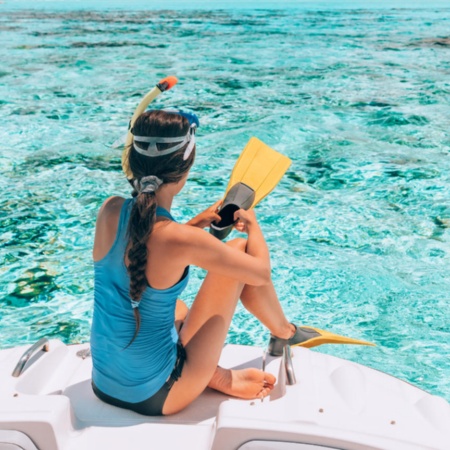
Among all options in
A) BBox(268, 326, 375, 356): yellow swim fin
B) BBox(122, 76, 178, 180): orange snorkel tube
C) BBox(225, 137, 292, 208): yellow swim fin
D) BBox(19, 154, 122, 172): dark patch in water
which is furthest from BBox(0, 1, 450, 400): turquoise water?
BBox(122, 76, 178, 180): orange snorkel tube

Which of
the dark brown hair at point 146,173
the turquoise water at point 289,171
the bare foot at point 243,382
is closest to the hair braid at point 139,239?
the dark brown hair at point 146,173

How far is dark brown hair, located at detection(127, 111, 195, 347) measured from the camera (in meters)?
1.82

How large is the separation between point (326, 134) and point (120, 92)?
120 inches

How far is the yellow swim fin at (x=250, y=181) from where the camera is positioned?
2.28 m

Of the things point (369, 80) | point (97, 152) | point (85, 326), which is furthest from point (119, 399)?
point (369, 80)

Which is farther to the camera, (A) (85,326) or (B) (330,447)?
(A) (85,326)

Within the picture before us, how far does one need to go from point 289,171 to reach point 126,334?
4.00 m

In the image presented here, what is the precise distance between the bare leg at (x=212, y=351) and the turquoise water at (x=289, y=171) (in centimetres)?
138

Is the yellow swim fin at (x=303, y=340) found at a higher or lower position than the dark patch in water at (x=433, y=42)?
higher

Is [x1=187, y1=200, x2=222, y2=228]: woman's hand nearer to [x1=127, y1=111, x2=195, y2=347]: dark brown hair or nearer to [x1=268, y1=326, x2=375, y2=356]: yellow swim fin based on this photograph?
[x1=127, y1=111, x2=195, y2=347]: dark brown hair

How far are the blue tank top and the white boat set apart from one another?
3.3 inches

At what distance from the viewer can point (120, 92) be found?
28.0 feet

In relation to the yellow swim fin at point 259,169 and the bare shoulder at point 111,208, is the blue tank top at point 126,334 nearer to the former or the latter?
the bare shoulder at point 111,208

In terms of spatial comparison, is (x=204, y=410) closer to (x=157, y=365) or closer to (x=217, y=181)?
(x=157, y=365)
